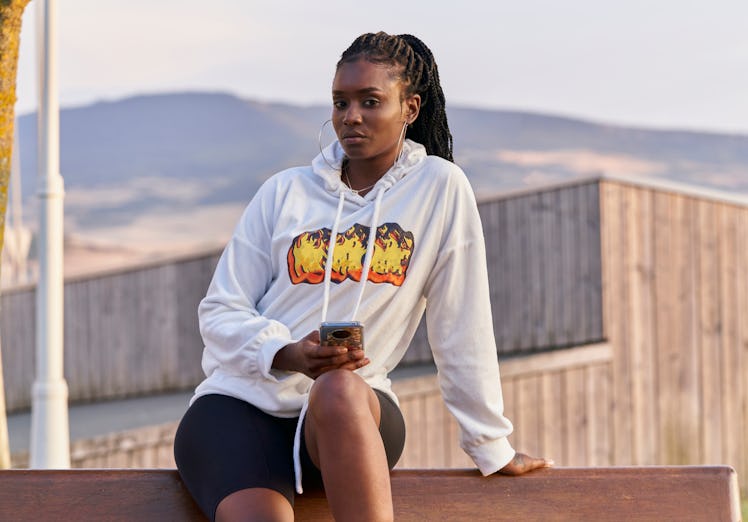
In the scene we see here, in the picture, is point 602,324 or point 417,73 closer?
point 417,73

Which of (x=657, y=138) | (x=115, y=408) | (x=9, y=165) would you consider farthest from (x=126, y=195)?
(x=9, y=165)

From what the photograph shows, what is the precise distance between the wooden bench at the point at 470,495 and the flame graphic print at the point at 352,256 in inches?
20.1

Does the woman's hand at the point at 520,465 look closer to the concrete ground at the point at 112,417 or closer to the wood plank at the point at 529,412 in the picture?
the concrete ground at the point at 112,417

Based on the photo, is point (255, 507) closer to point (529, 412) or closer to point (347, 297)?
point (347, 297)

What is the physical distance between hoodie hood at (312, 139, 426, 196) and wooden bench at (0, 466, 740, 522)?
67cm

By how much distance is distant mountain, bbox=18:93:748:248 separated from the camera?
54.5 metres

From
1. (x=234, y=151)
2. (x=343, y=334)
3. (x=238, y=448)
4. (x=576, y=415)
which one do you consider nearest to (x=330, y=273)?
(x=343, y=334)

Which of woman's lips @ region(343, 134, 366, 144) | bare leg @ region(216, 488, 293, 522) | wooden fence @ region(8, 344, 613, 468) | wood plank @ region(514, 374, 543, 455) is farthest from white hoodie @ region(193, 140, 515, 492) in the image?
wood plank @ region(514, 374, 543, 455)

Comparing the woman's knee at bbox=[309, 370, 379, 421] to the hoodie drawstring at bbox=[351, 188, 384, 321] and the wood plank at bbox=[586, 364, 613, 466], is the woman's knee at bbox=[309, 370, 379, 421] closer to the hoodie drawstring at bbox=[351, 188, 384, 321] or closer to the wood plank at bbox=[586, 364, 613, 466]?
the hoodie drawstring at bbox=[351, 188, 384, 321]

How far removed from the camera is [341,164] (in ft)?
9.46

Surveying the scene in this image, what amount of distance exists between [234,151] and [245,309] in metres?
60.3

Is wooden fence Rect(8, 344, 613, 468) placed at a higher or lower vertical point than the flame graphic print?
lower

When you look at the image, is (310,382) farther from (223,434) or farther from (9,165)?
(9,165)

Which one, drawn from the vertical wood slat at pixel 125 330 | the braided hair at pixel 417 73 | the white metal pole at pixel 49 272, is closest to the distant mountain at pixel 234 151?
the vertical wood slat at pixel 125 330
